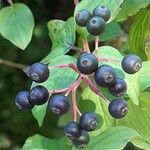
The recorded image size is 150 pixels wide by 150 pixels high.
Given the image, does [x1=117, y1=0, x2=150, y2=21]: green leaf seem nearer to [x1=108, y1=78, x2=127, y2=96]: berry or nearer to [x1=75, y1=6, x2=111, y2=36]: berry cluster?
[x1=75, y1=6, x2=111, y2=36]: berry cluster

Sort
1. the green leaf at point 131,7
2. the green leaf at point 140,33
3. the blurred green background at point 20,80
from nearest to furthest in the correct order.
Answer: the green leaf at point 131,7
the green leaf at point 140,33
the blurred green background at point 20,80

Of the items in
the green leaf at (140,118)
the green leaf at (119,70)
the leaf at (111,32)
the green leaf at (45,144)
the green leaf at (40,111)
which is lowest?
the green leaf at (45,144)

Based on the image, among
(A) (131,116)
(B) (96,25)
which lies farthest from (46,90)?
(A) (131,116)

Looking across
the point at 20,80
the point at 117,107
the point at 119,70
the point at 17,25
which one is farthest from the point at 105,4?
the point at 20,80

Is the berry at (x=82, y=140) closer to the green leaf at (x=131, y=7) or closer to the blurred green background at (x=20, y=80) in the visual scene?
the green leaf at (x=131, y=7)

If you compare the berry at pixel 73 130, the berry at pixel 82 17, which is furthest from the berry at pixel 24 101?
the berry at pixel 82 17

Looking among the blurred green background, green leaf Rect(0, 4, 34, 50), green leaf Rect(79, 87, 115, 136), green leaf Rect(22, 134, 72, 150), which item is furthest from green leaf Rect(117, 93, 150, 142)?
the blurred green background

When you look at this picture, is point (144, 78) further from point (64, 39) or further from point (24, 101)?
point (24, 101)
